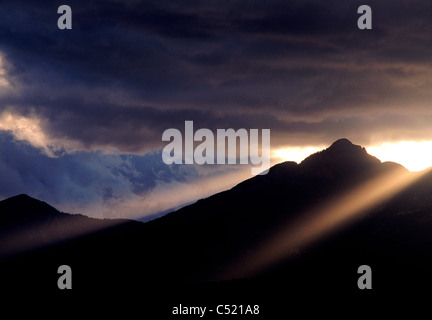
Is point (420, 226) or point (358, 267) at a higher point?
point (420, 226)

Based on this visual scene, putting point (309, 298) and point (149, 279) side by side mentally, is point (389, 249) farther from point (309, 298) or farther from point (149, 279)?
point (149, 279)

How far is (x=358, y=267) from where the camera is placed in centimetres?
17238

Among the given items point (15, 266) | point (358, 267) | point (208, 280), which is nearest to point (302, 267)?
point (358, 267)

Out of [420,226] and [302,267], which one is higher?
[420,226]
